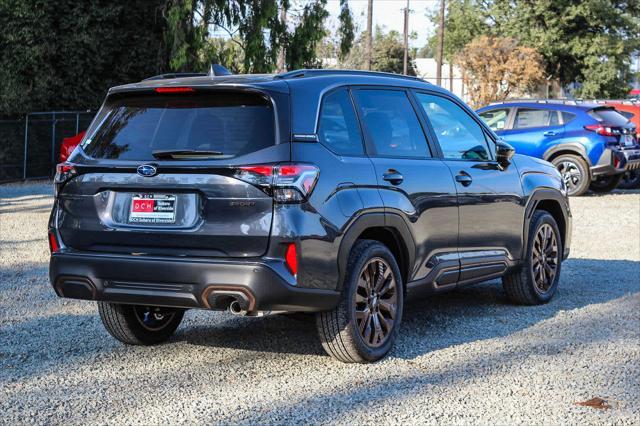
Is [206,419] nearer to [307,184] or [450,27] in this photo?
[307,184]

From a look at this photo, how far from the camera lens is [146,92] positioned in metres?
6.35

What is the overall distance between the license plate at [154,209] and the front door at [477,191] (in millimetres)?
2237

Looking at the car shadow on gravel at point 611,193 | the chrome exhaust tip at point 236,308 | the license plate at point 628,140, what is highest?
the license plate at point 628,140

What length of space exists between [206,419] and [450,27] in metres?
59.0

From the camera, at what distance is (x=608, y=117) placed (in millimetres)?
20109

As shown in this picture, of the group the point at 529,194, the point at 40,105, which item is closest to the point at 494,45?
the point at 40,105

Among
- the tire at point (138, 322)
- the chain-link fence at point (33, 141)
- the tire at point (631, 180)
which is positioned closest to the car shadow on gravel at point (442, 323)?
the tire at point (138, 322)

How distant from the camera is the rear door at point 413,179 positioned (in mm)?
6691

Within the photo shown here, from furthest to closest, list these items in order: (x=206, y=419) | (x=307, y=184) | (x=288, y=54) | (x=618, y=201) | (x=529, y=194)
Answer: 1. (x=288, y=54)
2. (x=618, y=201)
3. (x=529, y=194)
4. (x=307, y=184)
5. (x=206, y=419)

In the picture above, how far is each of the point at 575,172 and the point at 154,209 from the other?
15474 millimetres

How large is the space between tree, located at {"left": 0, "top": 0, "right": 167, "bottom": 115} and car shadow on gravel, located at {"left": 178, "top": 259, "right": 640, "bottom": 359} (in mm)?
17734

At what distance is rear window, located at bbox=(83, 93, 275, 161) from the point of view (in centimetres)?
595

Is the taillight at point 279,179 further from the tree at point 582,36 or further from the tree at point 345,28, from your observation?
the tree at point 582,36

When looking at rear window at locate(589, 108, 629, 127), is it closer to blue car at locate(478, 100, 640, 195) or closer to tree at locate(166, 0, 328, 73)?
blue car at locate(478, 100, 640, 195)
